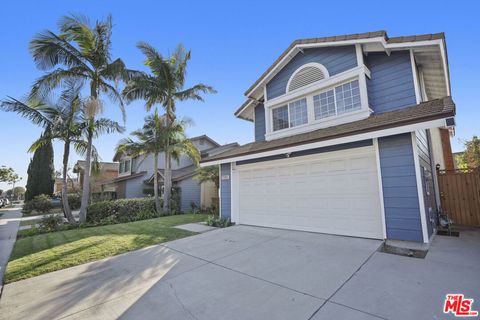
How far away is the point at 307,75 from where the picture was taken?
8.64m

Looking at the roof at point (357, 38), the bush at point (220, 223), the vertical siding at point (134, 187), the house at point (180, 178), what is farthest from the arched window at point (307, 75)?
the vertical siding at point (134, 187)

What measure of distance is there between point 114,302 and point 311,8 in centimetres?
1066

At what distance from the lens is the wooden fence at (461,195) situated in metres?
7.15

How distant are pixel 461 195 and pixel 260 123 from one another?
25.7ft

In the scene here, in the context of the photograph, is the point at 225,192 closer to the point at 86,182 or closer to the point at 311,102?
the point at 311,102

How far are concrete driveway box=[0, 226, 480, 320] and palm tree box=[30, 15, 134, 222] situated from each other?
7869 millimetres

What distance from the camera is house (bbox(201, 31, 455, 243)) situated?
538 centimetres

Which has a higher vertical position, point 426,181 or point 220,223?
point 426,181

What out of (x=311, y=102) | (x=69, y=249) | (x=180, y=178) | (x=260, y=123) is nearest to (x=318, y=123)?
(x=311, y=102)

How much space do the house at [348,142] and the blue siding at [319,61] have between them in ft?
0.13

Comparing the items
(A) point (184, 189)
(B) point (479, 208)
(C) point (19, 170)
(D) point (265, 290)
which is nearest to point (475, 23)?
(B) point (479, 208)

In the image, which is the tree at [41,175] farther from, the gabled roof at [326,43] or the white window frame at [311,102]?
→ the white window frame at [311,102]

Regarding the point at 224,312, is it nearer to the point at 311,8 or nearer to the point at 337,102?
the point at 337,102

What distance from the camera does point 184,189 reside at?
17266mm
